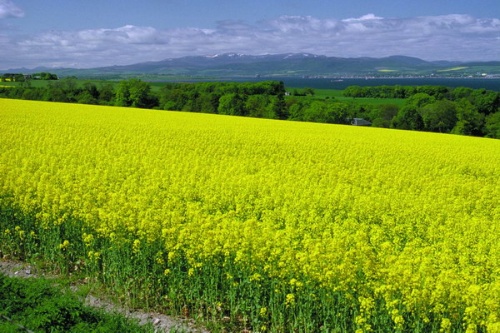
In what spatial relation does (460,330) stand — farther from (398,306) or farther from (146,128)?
(146,128)

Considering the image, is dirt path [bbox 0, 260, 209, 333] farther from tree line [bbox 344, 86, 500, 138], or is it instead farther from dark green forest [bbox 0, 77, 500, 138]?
tree line [bbox 344, 86, 500, 138]

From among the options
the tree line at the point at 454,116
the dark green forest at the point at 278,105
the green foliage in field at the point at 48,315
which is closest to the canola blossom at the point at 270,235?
the green foliage in field at the point at 48,315

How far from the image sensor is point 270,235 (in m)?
8.16

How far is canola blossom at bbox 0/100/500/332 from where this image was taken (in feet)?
22.4

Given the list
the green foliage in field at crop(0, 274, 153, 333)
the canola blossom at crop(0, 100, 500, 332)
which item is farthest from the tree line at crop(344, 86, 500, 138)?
the green foliage in field at crop(0, 274, 153, 333)

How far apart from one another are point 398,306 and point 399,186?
26.7ft

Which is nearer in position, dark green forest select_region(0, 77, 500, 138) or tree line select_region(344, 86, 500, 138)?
tree line select_region(344, 86, 500, 138)

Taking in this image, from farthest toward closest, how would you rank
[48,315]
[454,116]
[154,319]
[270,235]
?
[454,116] < [270,235] < [154,319] < [48,315]

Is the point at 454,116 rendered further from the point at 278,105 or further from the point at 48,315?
the point at 48,315

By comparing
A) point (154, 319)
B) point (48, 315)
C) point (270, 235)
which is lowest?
point (154, 319)

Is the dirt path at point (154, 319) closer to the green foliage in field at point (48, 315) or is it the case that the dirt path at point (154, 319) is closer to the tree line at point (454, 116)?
the green foliage in field at point (48, 315)

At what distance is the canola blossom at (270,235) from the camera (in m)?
6.84

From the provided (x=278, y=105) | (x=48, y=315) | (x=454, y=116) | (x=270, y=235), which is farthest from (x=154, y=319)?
(x=278, y=105)

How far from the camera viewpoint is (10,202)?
10930 mm
